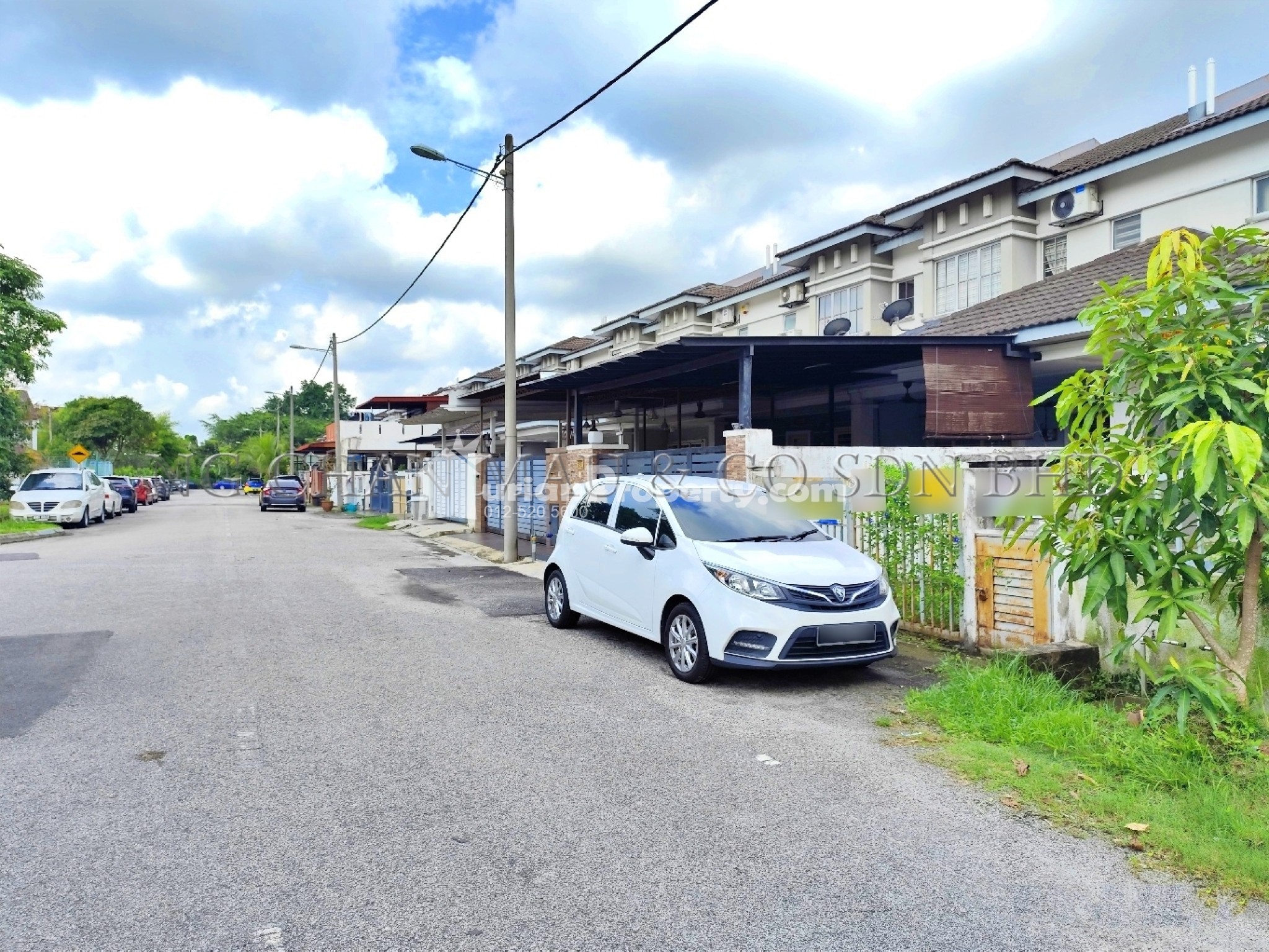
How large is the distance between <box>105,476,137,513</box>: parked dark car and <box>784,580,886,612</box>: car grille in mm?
34466

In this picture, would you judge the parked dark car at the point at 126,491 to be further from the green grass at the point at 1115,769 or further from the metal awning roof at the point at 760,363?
the green grass at the point at 1115,769

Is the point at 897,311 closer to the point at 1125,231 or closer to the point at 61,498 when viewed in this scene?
the point at 1125,231

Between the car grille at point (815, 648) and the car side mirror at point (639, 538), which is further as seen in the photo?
the car side mirror at point (639, 538)

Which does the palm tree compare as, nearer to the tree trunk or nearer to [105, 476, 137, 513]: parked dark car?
[105, 476, 137, 513]: parked dark car

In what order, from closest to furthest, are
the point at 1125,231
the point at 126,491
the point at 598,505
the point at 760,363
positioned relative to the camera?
the point at 598,505, the point at 760,363, the point at 1125,231, the point at 126,491

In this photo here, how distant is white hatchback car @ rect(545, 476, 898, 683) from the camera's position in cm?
644

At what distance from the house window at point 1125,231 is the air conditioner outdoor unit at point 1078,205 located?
1.51 feet

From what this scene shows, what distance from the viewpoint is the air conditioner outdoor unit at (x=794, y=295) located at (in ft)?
77.9

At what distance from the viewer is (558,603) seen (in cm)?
919

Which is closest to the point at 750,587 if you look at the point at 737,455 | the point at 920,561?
the point at 920,561

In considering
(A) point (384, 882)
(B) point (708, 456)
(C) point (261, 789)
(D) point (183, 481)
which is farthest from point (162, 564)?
(D) point (183, 481)

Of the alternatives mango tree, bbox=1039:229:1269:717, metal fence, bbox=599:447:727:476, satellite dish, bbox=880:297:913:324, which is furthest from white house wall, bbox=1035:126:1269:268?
mango tree, bbox=1039:229:1269:717

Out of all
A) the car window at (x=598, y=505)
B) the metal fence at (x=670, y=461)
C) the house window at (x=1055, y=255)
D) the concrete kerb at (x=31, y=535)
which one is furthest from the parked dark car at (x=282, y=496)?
the car window at (x=598, y=505)

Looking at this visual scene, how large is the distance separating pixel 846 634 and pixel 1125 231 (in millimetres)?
13923
